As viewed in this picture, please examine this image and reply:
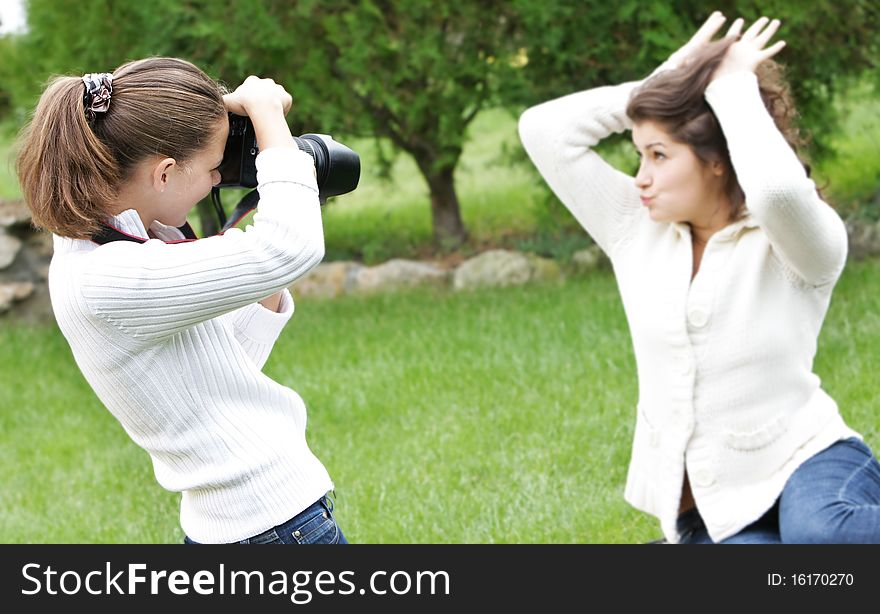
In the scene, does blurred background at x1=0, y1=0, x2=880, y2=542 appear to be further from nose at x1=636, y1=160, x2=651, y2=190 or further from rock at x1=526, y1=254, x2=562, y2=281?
nose at x1=636, y1=160, x2=651, y2=190

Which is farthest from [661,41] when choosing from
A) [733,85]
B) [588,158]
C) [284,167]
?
[284,167]

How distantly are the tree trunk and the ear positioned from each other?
5.60 meters

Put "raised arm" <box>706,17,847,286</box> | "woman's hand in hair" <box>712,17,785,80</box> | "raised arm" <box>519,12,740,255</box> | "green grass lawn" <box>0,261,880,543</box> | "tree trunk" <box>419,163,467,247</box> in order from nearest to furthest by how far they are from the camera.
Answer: "raised arm" <box>706,17,847,286</box> → "woman's hand in hair" <box>712,17,785,80</box> → "raised arm" <box>519,12,740,255</box> → "green grass lawn" <box>0,261,880,543</box> → "tree trunk" <box>419,163,467,247</box>

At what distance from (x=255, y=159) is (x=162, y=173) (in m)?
0.20

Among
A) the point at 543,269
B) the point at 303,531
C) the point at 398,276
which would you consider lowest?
the point at 398,276

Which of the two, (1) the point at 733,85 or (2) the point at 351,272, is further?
(2) the point at 351,272

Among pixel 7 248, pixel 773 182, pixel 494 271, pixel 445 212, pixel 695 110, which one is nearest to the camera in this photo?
pixel 773 182

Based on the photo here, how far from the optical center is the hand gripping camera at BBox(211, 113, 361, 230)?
223cm

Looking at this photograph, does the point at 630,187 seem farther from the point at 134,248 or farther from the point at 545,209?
the point at 545,209

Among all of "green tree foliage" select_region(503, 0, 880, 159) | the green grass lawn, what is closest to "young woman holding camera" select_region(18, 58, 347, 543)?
the green grass lawn

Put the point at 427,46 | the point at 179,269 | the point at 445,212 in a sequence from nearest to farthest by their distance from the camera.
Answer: the point at 179,269
the point at 427,46
the point at 445,212

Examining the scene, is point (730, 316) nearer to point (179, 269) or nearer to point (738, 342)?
point (738, 342)

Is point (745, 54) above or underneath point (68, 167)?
above

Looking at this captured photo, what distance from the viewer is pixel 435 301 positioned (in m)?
6.82
